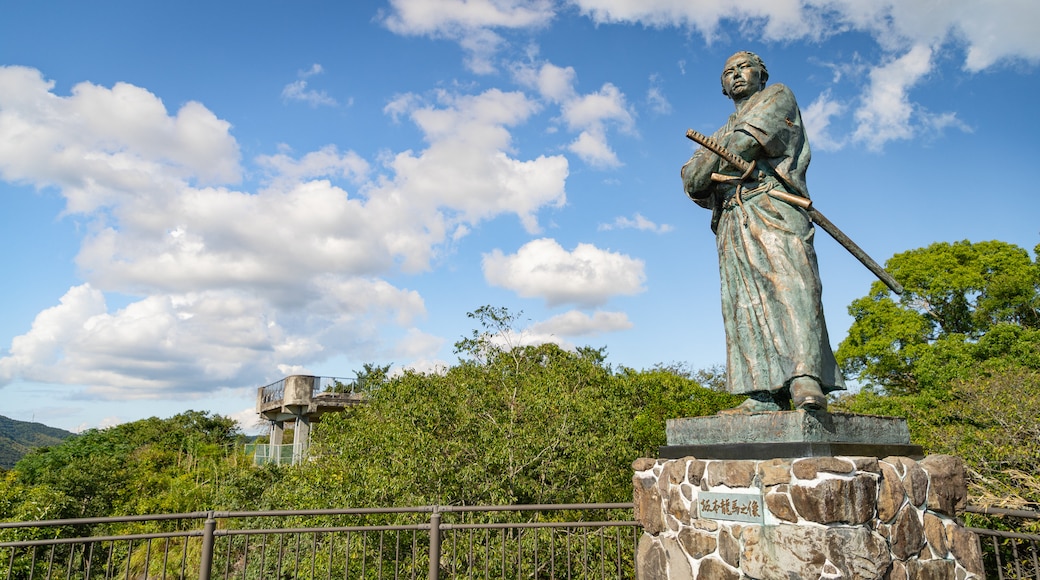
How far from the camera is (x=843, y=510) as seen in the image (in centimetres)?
306

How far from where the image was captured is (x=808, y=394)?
3570 millimetres

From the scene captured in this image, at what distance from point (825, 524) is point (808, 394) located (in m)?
0.74

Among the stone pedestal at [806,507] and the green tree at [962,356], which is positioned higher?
the green tree at [962,356]

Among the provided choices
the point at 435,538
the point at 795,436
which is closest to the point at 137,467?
the point at 435,538

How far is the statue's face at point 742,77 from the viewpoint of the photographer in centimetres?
452

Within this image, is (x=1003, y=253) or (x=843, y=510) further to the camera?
(x=1003, y=253)

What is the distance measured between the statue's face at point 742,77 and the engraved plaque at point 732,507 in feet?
8.84

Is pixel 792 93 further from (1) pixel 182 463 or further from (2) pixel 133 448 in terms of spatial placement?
(2) pixel 133 448

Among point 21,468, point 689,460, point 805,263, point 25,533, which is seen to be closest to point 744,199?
point 805,263

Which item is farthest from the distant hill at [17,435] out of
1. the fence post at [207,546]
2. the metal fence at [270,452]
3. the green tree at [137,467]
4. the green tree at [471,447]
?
the fence post at [207,546]

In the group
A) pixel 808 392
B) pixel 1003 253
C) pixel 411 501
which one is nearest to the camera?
pixel 808 392

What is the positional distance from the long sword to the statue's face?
24.3 inches

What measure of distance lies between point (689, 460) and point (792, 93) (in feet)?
8.11

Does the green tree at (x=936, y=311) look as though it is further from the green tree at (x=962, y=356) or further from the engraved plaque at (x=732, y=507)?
the engraved plaque at (x=732, y=507)
